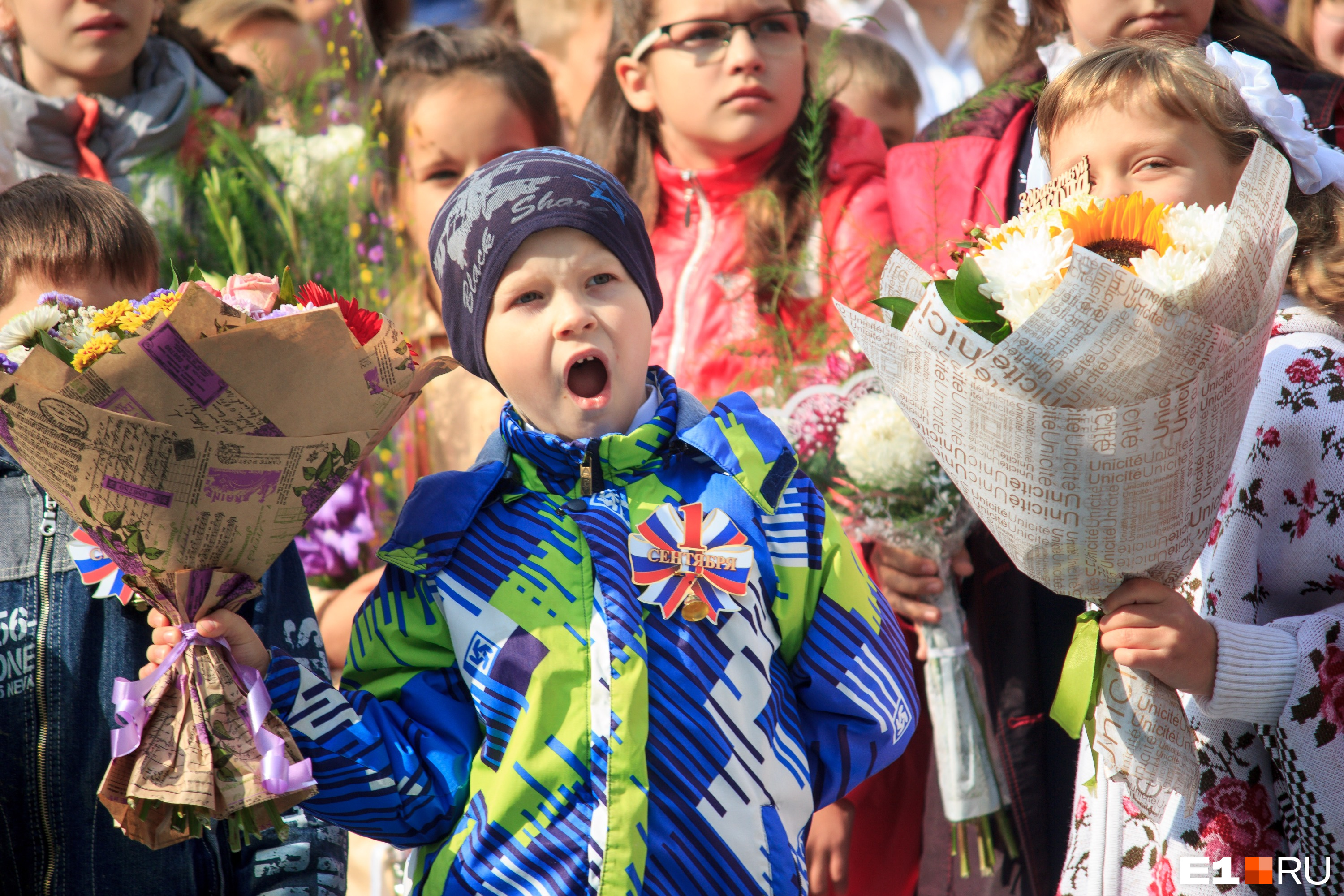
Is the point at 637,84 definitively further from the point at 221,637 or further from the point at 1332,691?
the point at 1332,691

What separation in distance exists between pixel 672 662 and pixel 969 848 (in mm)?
1295

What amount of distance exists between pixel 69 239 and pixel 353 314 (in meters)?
0.77

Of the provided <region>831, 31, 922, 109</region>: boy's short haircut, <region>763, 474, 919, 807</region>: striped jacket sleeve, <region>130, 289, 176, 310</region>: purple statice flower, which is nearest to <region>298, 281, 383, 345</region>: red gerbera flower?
<region>130, 289, 176, 310</region>: purple statice flower

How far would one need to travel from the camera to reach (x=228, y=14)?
17.0ft

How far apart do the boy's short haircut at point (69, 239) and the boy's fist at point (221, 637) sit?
76 centimetres

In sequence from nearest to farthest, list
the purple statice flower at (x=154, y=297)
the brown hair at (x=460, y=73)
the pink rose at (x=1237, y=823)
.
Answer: the purple statice flower at (x=154, y=297) → the pink rose at (x=1237, y=823) → the brown hair at (x=460, y=73)

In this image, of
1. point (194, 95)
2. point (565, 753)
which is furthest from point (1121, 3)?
point (194, 95)

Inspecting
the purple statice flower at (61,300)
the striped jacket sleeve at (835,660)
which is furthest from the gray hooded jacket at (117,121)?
the striped jacket sleeve at (835,660)

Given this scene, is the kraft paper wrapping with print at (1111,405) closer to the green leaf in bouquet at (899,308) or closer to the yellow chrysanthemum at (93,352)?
the green leaf in bouquet at (899,308)

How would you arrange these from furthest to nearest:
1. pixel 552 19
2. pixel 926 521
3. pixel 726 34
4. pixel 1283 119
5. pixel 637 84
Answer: pixel 552 19
pixel 637 84
pixel 726 34
pixel 926 521
pixel 1283 119

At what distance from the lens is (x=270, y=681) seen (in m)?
1.83

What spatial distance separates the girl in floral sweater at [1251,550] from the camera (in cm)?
204

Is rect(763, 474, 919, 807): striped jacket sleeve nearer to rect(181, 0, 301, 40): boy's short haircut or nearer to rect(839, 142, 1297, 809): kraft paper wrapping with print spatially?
rect(839, 142, 1297, 809): kraft paper wrapping with print

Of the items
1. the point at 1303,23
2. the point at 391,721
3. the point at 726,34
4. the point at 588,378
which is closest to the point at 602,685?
the point at 391,721
